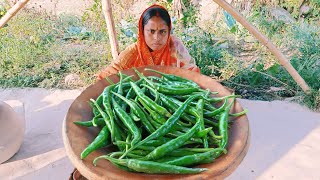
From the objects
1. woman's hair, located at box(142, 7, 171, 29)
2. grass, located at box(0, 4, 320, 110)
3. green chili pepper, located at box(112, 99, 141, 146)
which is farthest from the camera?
grass, located at box(0, 4, 320, 110)

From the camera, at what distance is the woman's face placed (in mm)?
3164

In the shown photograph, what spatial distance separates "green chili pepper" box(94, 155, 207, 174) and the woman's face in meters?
1.73

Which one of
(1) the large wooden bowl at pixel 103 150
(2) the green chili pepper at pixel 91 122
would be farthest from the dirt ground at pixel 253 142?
(2) the green chili pepper at pixel 91 122

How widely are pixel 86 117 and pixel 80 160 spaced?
42 centimetres

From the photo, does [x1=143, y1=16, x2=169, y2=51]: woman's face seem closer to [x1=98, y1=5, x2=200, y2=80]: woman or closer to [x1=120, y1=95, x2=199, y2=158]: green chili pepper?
[x1=98, y1=5, x2=200, y2=80]: woman

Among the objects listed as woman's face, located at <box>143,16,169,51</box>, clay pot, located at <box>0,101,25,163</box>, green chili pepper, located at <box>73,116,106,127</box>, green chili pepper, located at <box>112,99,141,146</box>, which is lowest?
clay pot, located at <box>0,101,25,163</box>

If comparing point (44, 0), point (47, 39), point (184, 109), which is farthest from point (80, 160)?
point (44, 0)

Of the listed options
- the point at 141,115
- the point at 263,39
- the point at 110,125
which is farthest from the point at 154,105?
the point at 263,39

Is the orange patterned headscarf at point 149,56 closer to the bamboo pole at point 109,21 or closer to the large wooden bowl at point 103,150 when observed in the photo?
the bamboo pole at point 109,21

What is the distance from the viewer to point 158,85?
2225 millimetres

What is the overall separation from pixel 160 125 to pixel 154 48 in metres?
1.61

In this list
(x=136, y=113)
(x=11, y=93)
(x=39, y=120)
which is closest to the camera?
(x=136, y=113)

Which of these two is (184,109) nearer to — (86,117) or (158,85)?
(158,85)

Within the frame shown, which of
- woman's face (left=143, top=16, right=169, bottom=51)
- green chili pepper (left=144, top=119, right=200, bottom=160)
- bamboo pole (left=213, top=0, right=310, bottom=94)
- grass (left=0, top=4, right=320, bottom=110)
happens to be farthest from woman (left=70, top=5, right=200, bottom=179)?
green chili pepper (left=144, top=119, right=200, bottom=160)
